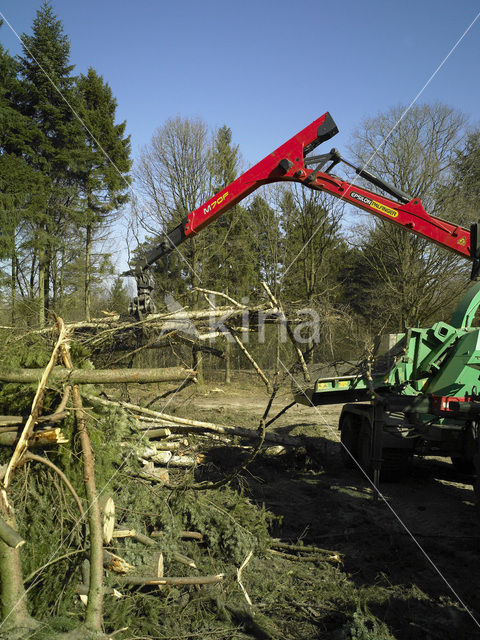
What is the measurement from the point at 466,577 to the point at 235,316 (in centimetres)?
396

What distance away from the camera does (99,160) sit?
18.2 m

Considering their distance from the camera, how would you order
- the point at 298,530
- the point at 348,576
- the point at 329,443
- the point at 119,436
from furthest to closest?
the point at 329,443 → the point at 298,530 → the point at 348,576 → the point at 119,436

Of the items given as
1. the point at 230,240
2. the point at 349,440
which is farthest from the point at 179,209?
the point at 349,440

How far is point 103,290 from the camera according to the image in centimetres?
1855

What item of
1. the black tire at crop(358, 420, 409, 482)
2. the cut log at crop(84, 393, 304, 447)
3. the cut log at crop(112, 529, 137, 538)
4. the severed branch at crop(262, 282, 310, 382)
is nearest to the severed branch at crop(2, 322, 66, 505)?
the cut log at crop(112, 529, 137, 538)

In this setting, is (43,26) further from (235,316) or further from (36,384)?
(36,384)

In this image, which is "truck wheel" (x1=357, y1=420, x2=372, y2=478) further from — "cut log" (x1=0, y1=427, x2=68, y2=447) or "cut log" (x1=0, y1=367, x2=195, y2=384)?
"cut log" (x1=0, y1=427, x2=68, y2=447)

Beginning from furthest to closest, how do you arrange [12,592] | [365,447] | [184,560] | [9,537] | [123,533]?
1. [365,447]
2. [184,560]
3. [123,533]
4. [12,592]
5. [9,537]

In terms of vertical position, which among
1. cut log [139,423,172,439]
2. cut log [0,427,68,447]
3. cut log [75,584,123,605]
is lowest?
cut log [75,584,123,605]

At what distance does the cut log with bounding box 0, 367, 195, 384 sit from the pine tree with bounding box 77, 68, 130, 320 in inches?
566

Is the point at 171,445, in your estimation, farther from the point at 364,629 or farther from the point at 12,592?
the point at 364,629

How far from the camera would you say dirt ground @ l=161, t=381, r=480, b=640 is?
12.6 ft

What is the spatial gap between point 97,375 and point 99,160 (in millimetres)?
16516

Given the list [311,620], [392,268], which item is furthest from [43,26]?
[311,620]
